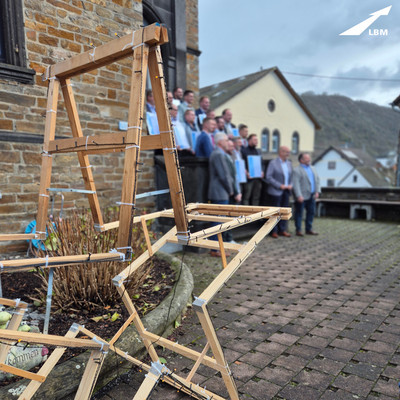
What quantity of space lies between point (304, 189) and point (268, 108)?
3028 cm

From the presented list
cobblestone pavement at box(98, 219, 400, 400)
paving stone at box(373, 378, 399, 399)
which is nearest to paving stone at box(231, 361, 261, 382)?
cobblestone pavement at box(98, 219, 400, 400)

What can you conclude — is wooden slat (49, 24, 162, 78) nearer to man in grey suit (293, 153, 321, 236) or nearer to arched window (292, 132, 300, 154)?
man in grey suit (293, 153, 321, 236)

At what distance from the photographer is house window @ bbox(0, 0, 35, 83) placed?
15.4 feet

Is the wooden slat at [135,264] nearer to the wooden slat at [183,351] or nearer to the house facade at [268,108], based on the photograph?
the wooden slat at [183,351]

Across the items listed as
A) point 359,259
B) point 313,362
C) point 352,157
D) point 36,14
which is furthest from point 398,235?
point 352,157

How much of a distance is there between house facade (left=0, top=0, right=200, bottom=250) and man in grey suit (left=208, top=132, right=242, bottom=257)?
147cm

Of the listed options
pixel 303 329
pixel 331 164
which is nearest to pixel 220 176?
pixel 303 329

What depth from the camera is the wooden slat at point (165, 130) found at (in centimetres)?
193

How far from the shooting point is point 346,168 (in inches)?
2203

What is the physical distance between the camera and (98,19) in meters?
5.84

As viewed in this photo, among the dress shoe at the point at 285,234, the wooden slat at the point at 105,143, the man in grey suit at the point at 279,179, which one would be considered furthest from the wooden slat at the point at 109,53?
the dress shoe at the point at 285,234

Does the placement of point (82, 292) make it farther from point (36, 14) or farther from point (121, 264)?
point (36, 14)

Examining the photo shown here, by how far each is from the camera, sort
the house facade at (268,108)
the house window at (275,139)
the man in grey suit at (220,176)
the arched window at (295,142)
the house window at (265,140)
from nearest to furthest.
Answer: the man in grey suit at (220,176) < the house facade at (268,108) < the house window at (265,140) < the house window at (275,139) < the arched window at (295,142)

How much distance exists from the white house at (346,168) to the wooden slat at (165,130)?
53.1 meters
